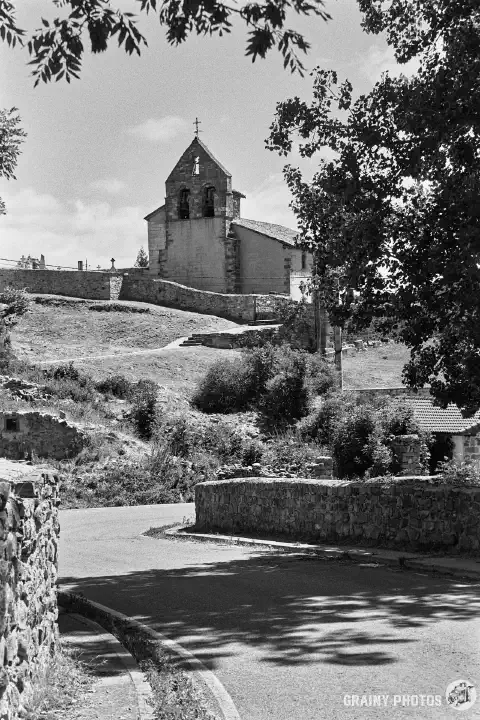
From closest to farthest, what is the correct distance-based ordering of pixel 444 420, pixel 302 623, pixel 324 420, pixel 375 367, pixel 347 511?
pixel 302 623, pixel 347 511, pixel 444 420, pixel 324 420, pixel 375 367

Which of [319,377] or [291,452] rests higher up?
[319,377]

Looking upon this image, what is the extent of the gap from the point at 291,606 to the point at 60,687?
4.35m

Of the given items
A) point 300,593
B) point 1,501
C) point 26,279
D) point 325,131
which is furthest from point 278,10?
point 26,279

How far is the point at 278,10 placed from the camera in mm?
8125

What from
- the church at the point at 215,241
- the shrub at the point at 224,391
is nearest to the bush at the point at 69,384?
the shrub at the point at 224,391

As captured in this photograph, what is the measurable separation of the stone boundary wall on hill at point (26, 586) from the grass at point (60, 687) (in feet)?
0.30

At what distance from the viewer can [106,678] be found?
25.4 ft

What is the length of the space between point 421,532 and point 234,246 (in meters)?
45.3

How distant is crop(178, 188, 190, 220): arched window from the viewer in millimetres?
61031

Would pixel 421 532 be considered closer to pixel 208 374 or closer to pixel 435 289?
pixel 435 289

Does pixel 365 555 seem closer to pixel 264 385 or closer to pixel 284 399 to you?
pixel 284 399

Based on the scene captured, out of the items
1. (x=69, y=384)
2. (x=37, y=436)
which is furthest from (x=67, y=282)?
(x=37, y=436)

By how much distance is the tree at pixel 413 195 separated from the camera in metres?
15.2

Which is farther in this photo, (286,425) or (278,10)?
(286,425)
